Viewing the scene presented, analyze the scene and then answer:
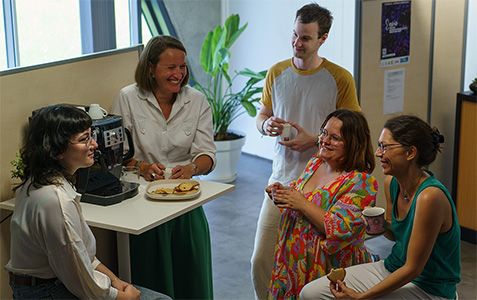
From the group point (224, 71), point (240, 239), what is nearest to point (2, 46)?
point (224, 71)

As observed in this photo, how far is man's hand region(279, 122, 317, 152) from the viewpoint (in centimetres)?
338

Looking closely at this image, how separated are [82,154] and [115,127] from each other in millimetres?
502

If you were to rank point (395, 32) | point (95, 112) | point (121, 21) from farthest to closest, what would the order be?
point (121, 21) < point (395, 32) < point (95, 112)

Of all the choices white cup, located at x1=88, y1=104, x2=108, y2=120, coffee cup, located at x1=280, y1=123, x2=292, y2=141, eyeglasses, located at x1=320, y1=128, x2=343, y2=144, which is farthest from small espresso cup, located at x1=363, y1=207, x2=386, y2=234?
white cup, located at x1=88, y1=104, x2=108, y2=120

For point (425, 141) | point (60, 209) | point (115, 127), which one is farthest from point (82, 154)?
point (425, 141)

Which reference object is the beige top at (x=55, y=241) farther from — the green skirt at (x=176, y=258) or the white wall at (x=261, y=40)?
the white wall at (x=261, y=40)

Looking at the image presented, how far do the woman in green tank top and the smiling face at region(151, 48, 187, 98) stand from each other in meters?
0.97

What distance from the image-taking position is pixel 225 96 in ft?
19.6

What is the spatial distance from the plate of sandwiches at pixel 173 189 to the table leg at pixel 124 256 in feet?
0.76

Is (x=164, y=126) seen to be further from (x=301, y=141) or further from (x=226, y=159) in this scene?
(x=226, y=159)

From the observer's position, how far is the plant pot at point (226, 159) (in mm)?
5968

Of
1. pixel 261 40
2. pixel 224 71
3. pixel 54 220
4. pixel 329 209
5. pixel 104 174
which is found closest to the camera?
pixel 54 220

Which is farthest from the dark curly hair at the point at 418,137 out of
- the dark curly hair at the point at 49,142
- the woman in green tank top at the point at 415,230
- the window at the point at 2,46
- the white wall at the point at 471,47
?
the window at the point at 2,46

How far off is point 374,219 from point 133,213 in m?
0.89
